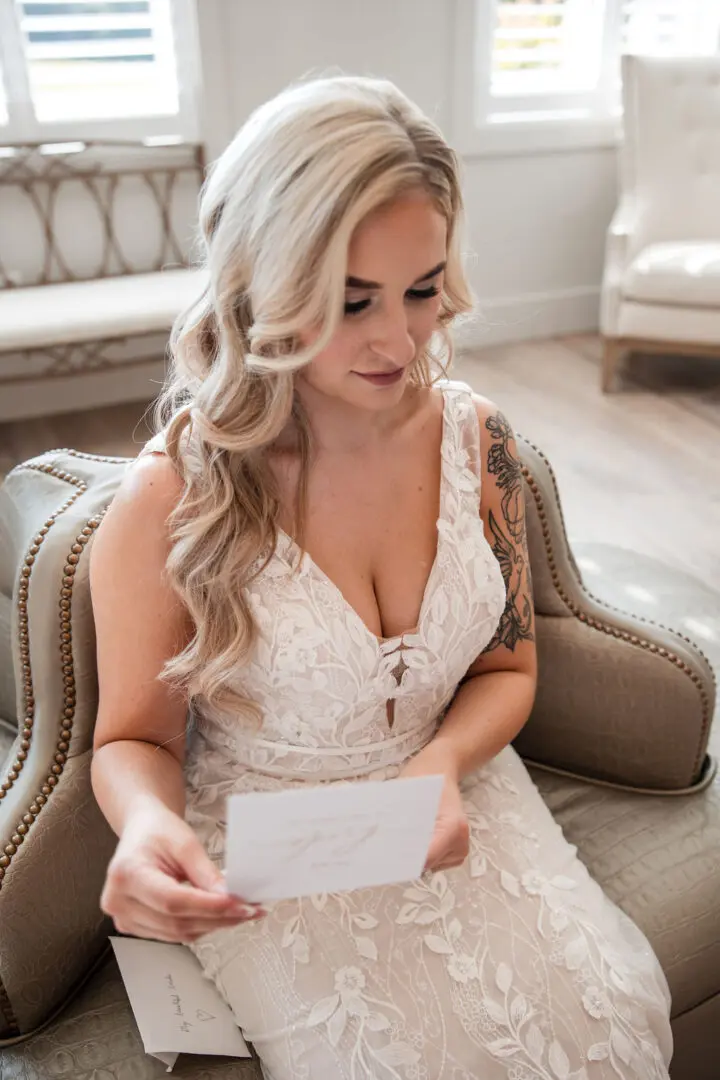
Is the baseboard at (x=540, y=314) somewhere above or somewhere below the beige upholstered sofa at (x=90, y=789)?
below

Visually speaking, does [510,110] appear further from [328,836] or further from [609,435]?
[328,836]

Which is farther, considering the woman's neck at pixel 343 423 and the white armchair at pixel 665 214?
the white armchair at pixel 665 214

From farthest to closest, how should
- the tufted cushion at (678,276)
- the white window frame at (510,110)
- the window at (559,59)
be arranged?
the window at (559,59) → the white window frame at (510,110) → the tufted cushion at (678,276)

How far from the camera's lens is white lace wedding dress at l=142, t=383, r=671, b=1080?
3.19 feet

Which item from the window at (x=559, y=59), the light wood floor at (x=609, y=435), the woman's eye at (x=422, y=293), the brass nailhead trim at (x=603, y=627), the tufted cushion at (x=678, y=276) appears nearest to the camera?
the woman's eye at (x=422, y=293)

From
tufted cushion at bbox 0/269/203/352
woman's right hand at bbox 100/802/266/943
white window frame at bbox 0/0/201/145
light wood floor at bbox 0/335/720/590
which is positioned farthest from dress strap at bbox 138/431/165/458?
white window frame at bbox 0/0/201/145

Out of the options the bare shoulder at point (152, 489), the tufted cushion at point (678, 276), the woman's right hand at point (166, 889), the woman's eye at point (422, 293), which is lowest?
the tufted cushion at point (678, 276)

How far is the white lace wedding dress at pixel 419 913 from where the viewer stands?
97 cm

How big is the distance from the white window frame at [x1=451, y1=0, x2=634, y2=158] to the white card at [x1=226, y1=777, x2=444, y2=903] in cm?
392

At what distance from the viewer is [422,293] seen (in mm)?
1015

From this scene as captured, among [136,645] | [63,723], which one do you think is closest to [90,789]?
[63,723]

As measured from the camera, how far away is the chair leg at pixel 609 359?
400cm

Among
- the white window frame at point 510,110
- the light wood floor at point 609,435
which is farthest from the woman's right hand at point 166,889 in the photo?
the white window frame at point 510,110

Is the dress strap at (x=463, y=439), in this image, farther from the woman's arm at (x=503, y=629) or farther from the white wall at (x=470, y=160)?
the white wall at (x=470, y=160)
